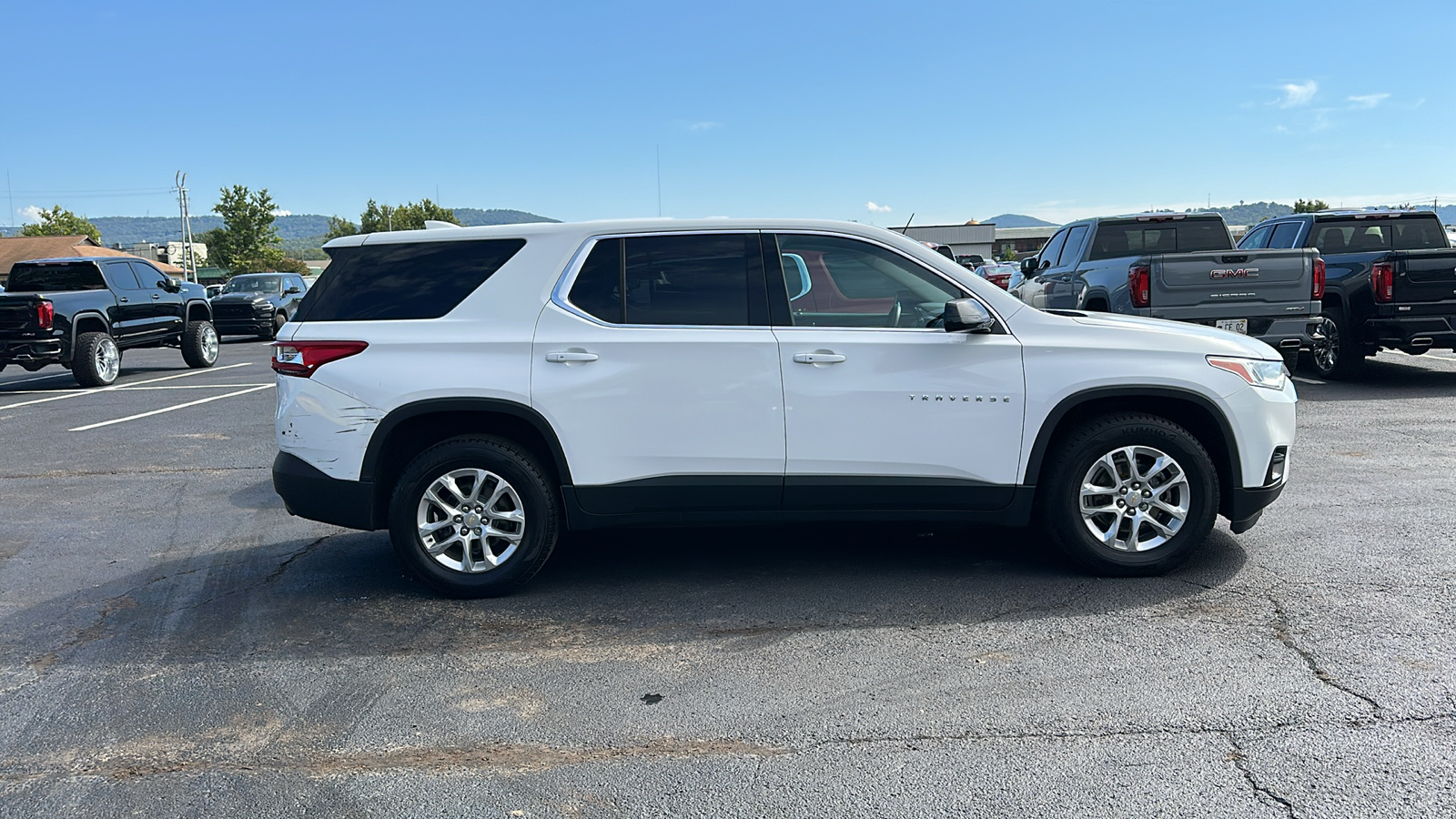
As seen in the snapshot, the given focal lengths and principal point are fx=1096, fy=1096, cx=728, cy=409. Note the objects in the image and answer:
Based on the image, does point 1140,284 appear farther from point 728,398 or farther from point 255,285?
point 255,285

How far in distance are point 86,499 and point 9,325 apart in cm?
935

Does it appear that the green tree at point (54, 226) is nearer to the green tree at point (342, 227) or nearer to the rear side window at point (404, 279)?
the green tree at point (342, 227)

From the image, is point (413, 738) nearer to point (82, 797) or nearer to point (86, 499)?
point (82, 797)

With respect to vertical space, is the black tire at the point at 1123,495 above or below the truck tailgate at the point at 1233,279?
below

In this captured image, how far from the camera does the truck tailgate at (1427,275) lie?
1146cm

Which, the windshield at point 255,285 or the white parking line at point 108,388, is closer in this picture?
the white parking line at point 108,388

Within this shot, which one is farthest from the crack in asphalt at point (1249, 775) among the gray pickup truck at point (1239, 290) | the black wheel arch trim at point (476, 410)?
the gray pickup truck at point (1239, 290)

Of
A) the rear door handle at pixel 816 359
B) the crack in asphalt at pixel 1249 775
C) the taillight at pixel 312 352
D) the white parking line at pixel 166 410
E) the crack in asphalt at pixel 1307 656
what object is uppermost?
the taillight at pixel 312 352

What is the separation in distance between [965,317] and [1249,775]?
2241 millimetres

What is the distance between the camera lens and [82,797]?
329cm

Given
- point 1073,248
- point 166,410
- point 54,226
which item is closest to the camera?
point 166,410

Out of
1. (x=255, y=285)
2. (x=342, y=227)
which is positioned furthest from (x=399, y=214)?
(x=255, y=285)

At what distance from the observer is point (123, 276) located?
56.4 feet

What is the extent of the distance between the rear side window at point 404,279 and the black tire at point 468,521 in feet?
2.19
